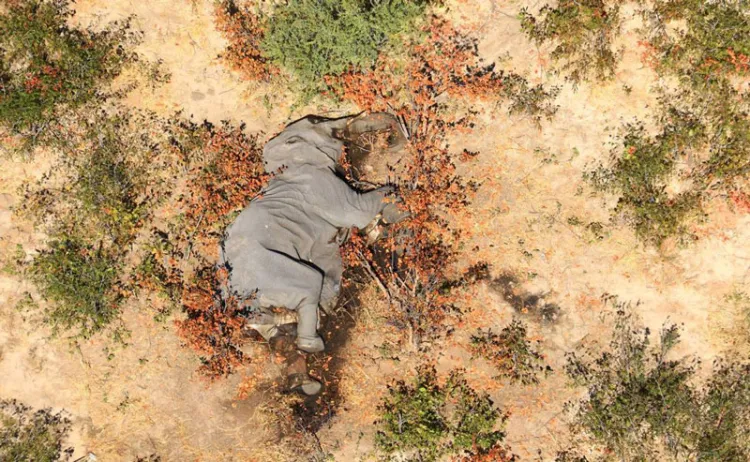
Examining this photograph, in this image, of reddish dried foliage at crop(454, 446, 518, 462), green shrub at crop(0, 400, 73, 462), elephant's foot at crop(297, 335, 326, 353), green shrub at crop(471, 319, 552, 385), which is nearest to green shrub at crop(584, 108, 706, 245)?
green shrub at crop(471, 319, 552, 385)

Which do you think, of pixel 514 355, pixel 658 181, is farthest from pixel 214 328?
pixel 658 181

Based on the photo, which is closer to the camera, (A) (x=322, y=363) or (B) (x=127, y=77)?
(A) (x=322, y=363)

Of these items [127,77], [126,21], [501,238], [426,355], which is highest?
[126,21]

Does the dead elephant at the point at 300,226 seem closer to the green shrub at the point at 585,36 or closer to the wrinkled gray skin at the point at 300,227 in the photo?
the wrinkled gray skin at the point at 300,227

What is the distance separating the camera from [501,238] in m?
11.6

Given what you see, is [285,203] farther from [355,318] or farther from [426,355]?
[426,355]

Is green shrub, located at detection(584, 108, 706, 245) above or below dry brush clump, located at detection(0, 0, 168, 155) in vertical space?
above

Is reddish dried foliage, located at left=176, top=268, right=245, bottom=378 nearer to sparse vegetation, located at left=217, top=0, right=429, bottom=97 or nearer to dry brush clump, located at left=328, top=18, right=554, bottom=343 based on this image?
dry brush clump, located at left=328, top=18, right=554, bottom=343

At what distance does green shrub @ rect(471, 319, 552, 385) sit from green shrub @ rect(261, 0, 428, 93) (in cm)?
662

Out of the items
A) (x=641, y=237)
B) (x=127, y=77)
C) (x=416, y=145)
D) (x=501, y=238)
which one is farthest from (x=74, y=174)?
(x=641, y=237)

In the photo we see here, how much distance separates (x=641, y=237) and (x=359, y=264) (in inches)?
238

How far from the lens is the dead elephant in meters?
10.7

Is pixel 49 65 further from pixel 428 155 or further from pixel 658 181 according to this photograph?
pixel 658 181

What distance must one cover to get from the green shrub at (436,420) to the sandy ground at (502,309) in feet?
1.09
